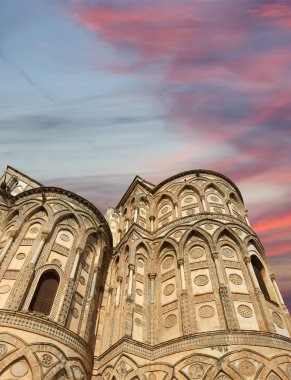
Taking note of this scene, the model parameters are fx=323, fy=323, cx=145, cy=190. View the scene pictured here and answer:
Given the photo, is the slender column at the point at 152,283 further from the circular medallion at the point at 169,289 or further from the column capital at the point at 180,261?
the column capital at the point at 180,261

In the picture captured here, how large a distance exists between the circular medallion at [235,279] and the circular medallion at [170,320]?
10.7 ft

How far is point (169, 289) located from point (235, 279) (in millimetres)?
3319

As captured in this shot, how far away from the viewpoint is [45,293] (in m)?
14.7

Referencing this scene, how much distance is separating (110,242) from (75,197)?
365 centimetres

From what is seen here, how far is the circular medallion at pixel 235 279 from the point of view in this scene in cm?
1559

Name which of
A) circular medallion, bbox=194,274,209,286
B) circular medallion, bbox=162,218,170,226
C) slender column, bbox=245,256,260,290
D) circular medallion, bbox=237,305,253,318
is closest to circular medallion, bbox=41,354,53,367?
circular medallion, bbox=194,274,209,286

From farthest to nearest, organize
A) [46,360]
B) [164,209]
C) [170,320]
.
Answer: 1. [164,209]
2. [170,320]
3. [46,360]

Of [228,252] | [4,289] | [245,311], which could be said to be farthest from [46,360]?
[228,252]

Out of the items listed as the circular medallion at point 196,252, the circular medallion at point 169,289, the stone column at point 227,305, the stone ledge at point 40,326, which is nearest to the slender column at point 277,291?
the stone column at point 227,305

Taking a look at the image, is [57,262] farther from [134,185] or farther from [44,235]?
[134,185]

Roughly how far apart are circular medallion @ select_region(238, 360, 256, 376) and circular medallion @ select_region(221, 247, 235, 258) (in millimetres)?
5841

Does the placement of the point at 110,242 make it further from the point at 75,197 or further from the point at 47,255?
the point at 47,255

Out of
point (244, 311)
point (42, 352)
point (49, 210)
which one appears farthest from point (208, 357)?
point (49, 210)

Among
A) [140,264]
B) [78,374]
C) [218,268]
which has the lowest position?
[78,374]
